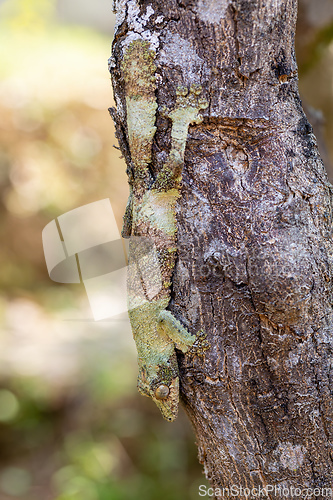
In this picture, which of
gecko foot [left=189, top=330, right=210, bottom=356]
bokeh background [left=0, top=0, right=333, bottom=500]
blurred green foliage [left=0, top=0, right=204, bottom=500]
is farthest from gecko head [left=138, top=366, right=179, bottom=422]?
blurred green foliage [left=0, top=0, right=204, bottom=500]

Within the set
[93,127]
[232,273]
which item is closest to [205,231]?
→ [232,273]

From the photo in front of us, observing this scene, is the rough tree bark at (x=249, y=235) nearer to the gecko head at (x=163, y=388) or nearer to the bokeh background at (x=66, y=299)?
the gecko head at (x=163, y=388)

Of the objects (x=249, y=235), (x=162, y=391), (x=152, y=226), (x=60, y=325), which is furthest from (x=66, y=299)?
(x=249, y=235)

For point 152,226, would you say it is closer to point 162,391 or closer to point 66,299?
point 162,391

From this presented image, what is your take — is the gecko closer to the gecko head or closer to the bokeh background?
the gecko head

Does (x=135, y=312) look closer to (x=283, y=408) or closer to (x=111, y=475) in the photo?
(x=283, y=408)

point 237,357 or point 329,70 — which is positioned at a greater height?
point 329,70

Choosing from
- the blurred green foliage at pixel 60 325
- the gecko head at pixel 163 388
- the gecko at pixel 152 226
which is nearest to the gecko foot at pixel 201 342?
the gecko at pixel 152 226
